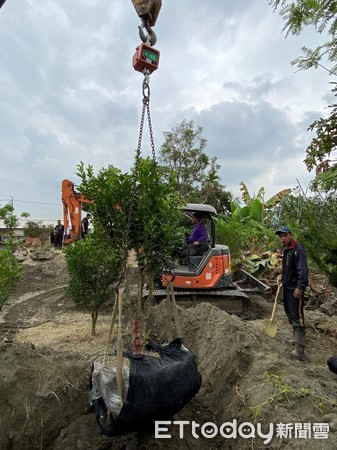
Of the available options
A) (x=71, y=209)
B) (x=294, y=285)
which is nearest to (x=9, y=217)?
(x=71, y=209)

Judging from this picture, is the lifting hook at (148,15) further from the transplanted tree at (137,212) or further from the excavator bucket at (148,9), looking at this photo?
the transplanted tree at (137,212)

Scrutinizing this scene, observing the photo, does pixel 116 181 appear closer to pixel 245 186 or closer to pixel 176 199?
pixel 176 199

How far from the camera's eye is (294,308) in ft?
17.5

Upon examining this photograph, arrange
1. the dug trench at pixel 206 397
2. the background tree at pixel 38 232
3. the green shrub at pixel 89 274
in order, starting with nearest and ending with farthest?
the dug trench at pixel 206 397 → the green shrub at pixel 89 274 → the background tree at pixel 38 232

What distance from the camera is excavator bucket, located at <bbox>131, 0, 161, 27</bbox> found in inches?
126

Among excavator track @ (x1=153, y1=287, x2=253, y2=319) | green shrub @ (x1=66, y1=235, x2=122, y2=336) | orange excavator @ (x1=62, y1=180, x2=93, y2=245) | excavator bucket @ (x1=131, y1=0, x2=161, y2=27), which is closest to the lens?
excavator bucket @ (x1=131, y1=0, x2=161, y2=27)

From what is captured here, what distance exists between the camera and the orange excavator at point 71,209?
10203mm

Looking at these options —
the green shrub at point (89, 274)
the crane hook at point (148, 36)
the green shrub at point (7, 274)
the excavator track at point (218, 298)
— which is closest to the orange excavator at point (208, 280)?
the excavator track at point (218, 298)

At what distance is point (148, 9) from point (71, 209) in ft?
25.5

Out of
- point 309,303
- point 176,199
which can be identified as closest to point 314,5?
point 176,199

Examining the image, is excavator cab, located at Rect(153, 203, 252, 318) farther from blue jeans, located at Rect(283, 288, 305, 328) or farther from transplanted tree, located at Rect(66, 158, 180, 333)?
→ transplanted tree, located at Rect(66, 158, 180, 333)

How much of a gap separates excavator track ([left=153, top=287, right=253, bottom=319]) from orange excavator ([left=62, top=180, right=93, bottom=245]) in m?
3.96

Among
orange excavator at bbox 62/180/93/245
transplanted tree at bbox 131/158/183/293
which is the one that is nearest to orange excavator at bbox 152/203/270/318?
transplanted tree at bbox 131/158/183/293

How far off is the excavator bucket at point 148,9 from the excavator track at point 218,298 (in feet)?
16.7
